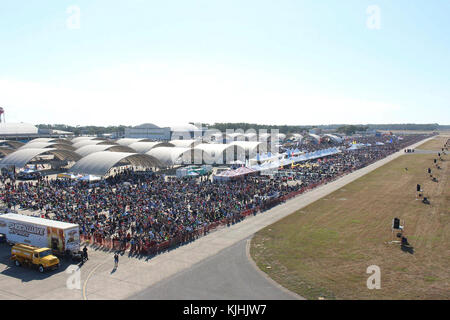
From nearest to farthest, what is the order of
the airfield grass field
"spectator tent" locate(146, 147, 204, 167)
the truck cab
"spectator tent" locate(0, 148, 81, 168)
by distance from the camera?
the airfield grass field
the truck cab
"spectator tent" locate(0, 148, 81, 168)
"spectator tent" locate(146, 147, 204, 167)

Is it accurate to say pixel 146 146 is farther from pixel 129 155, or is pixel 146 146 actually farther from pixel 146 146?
pixel 129 155

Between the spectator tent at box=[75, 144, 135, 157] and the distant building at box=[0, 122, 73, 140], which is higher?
the distant building at box=[0, 122, 73, 140]

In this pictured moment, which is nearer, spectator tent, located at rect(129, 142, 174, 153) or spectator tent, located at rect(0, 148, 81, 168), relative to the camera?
spectator tent, located at rect(0, 148, 81, 168)

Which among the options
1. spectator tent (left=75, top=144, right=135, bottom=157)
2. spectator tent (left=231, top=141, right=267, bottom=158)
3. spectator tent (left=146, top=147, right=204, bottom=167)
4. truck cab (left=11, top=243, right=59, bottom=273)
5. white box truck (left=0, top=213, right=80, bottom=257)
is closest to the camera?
truck cab (left=11, top=243, right=59, bottom=273)

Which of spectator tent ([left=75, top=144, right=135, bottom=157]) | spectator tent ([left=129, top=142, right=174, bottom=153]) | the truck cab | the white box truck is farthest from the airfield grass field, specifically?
spectator tent ([left=129, top=142, right=174, bottom=153])

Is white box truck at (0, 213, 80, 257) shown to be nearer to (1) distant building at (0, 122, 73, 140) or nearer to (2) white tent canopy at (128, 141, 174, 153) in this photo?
(2) white tent canopy at (128, 141, 174, 153)

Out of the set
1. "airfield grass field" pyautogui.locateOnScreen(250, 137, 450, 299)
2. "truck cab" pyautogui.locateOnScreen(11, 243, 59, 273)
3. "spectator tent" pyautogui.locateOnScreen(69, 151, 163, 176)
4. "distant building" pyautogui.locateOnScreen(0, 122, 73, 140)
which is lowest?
"airfield grass field" pyautogui.locateOnScreen(250, 137, 450, 299)
